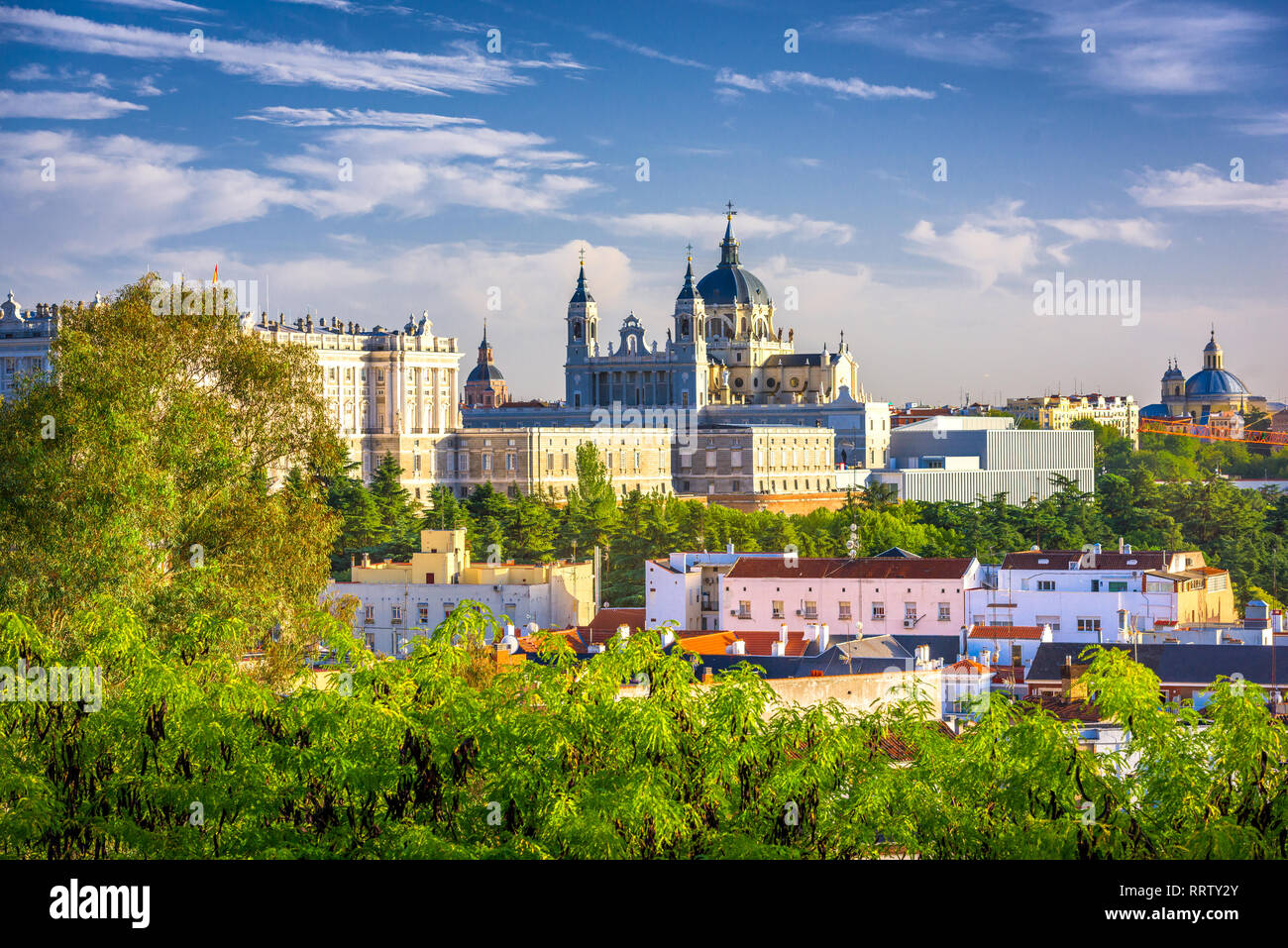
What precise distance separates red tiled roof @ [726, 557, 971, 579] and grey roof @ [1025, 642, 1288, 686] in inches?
519

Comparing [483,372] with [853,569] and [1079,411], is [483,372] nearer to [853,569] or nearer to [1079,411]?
[1079,411]

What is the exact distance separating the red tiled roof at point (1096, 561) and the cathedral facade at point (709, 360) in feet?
225

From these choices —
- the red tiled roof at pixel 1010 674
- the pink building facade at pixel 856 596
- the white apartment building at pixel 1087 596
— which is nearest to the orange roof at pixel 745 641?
the red tiled roof at pixel 1010 674

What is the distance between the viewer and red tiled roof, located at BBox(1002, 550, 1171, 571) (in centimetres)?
4959

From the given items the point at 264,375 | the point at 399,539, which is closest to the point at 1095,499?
the point at 399,539

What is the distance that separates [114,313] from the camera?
25.5 meters

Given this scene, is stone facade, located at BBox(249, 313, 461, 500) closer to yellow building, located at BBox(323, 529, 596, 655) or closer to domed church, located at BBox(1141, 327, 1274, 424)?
yellow building, located at BBox(323, 529, 596, 655)

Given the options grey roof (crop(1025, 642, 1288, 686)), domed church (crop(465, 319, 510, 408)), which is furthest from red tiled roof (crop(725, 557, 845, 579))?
domed church (crop(465, 319, 510, 408))

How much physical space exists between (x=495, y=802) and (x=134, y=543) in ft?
28.2

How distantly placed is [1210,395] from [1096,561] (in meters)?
148

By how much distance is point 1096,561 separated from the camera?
5000 cm

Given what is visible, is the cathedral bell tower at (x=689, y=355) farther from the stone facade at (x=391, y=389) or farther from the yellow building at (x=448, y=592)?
the yellow building at (x=448, y=592)

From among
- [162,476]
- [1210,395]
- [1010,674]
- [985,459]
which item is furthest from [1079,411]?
[162,476]
